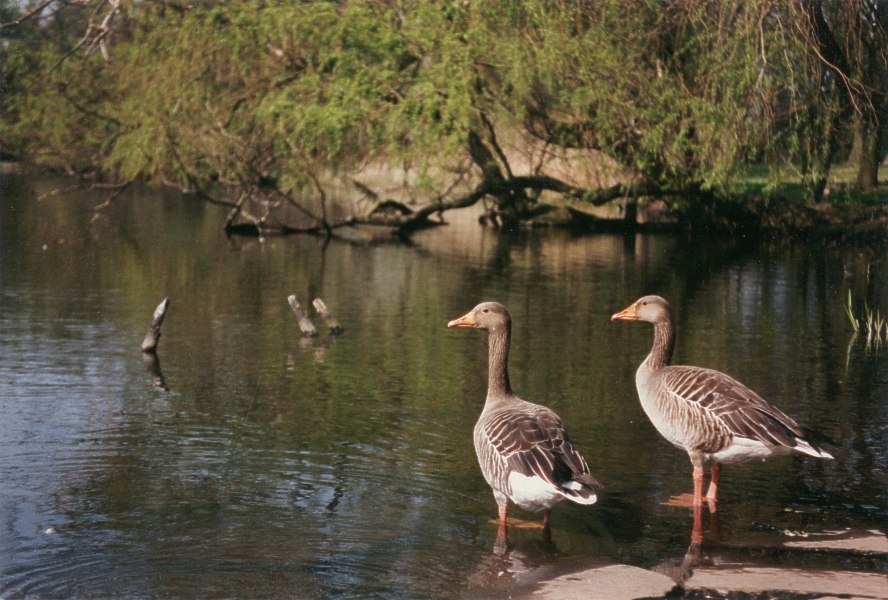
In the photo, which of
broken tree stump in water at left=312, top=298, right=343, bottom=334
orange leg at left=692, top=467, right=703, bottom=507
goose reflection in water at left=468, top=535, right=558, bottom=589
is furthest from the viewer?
broken tree stump in water at left=312, top=298, right=343, bottom=334

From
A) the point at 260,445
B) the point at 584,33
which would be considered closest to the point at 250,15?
the point at 584,33

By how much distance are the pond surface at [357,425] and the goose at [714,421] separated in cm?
56

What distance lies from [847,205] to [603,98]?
1068cm

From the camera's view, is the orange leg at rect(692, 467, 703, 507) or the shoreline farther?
the orange leg at rect(692, 467, 703, 507)

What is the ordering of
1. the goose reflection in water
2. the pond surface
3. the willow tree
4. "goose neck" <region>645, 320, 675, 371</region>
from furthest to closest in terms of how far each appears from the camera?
the willow tree → "goose neck" <region>645, 320, 675, 371</region> → the pond surface → the goose reflection in water

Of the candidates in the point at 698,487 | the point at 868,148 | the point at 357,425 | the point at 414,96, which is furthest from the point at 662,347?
the point at 414,96

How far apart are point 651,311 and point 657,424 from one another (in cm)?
133

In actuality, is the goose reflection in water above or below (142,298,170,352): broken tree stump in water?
below

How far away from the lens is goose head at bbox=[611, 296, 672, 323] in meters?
9.15

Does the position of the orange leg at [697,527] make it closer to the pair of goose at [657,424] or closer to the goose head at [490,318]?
the pair of goose at [657,424]

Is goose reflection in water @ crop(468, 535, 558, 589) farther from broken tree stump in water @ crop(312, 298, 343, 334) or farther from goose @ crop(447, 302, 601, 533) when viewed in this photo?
broken tree stump in water @ crop(312, 298, 343, 334)

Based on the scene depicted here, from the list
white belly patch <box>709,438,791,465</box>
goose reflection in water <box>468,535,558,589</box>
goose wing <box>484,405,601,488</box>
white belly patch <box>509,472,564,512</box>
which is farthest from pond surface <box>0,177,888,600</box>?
goose wing <box>484,405,601,488</box>

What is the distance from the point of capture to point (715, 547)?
7.33m

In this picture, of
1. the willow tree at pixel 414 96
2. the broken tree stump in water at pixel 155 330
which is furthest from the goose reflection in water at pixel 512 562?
the willow tree at pixel 414 96
